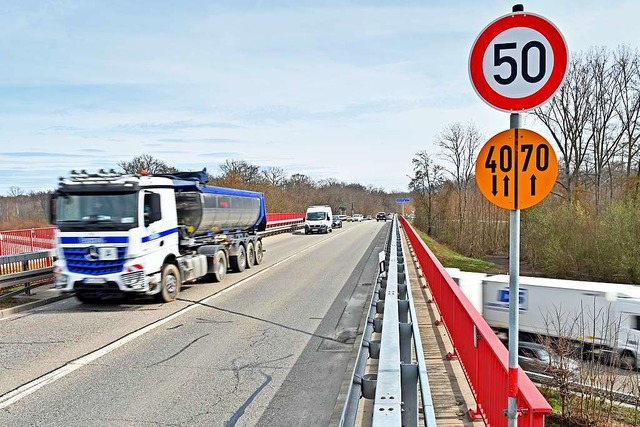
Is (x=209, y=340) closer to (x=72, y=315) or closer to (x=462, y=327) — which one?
(x=72, y=315)

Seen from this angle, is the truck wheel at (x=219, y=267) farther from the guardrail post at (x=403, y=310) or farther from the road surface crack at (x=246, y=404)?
the guardrail post at (x=403, y=310)

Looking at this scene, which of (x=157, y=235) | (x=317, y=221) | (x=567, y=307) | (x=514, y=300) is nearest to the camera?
(x=514, y=300)

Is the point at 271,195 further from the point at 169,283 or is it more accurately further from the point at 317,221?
the point at 169,283

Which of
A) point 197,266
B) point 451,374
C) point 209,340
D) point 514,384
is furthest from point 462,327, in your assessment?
point 197,266

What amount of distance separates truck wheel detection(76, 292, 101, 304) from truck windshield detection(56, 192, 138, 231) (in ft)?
5.50

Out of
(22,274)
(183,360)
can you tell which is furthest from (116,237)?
(183,360)

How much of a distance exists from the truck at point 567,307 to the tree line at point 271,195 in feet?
46.4

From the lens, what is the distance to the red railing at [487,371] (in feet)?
9.73

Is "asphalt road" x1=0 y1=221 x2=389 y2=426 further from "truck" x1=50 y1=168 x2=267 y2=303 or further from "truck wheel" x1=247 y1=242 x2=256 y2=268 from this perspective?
"truck wheel" x1=247 y1=242 x2=256 y2=268

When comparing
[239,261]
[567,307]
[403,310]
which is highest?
[403,310]

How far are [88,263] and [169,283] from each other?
2.06m

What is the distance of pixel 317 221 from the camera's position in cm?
4425

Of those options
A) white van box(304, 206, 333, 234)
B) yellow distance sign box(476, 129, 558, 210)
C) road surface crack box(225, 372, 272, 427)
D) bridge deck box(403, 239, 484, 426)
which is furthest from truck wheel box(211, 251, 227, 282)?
white van box(304, 206, 333, 234)

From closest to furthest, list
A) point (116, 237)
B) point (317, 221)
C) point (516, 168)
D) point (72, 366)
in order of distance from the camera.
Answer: point (516, 168) → point (72, 366) → point (116, 237) → point (317, 221)
